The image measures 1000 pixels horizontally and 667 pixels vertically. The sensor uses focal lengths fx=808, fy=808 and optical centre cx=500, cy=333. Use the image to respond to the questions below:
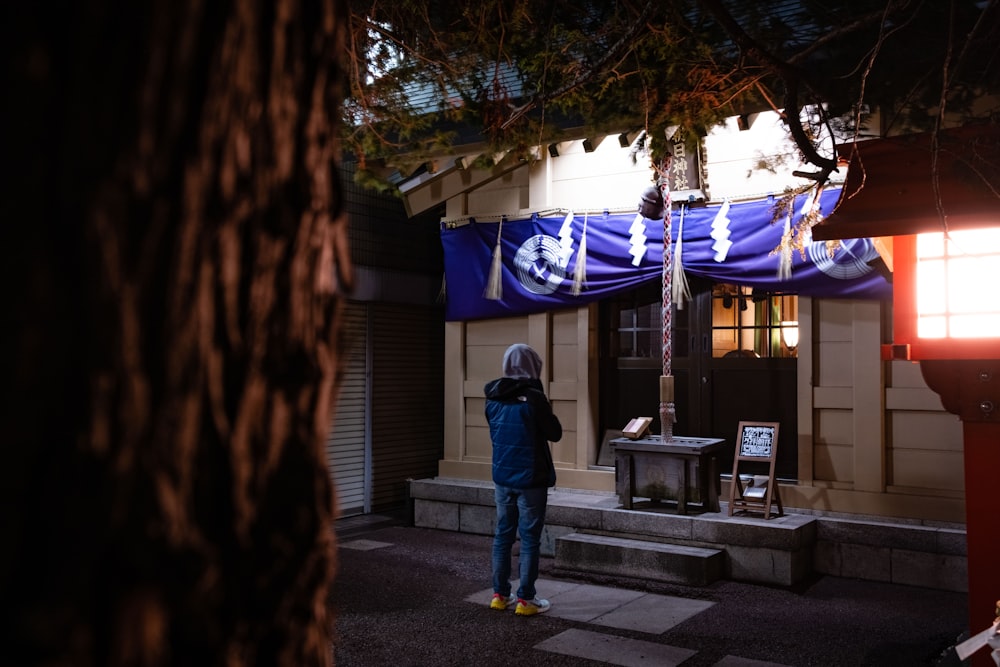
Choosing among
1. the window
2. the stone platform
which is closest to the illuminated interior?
the stone platform

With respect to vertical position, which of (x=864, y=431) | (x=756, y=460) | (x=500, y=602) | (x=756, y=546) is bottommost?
(x=500, y=602)

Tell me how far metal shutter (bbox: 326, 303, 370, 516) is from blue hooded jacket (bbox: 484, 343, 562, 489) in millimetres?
5640

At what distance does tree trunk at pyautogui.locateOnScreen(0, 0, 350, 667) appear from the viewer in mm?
966

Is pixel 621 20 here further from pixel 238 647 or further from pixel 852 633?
pixel 238 647

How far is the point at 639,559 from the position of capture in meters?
9.05

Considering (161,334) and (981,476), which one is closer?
(161,334)

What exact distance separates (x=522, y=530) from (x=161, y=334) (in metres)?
6.67

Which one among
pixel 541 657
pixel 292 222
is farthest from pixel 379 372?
pixel 292 222

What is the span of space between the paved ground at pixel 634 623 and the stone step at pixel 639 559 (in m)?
0.14

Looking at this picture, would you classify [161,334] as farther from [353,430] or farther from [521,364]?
[353,430]

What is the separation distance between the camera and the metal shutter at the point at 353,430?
12.9 metres

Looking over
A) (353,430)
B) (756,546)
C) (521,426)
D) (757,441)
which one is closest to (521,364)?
(521,426)

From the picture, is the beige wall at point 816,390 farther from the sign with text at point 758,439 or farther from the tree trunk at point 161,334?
the tree trunk at point 161,334

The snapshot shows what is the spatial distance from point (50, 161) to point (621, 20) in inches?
258
